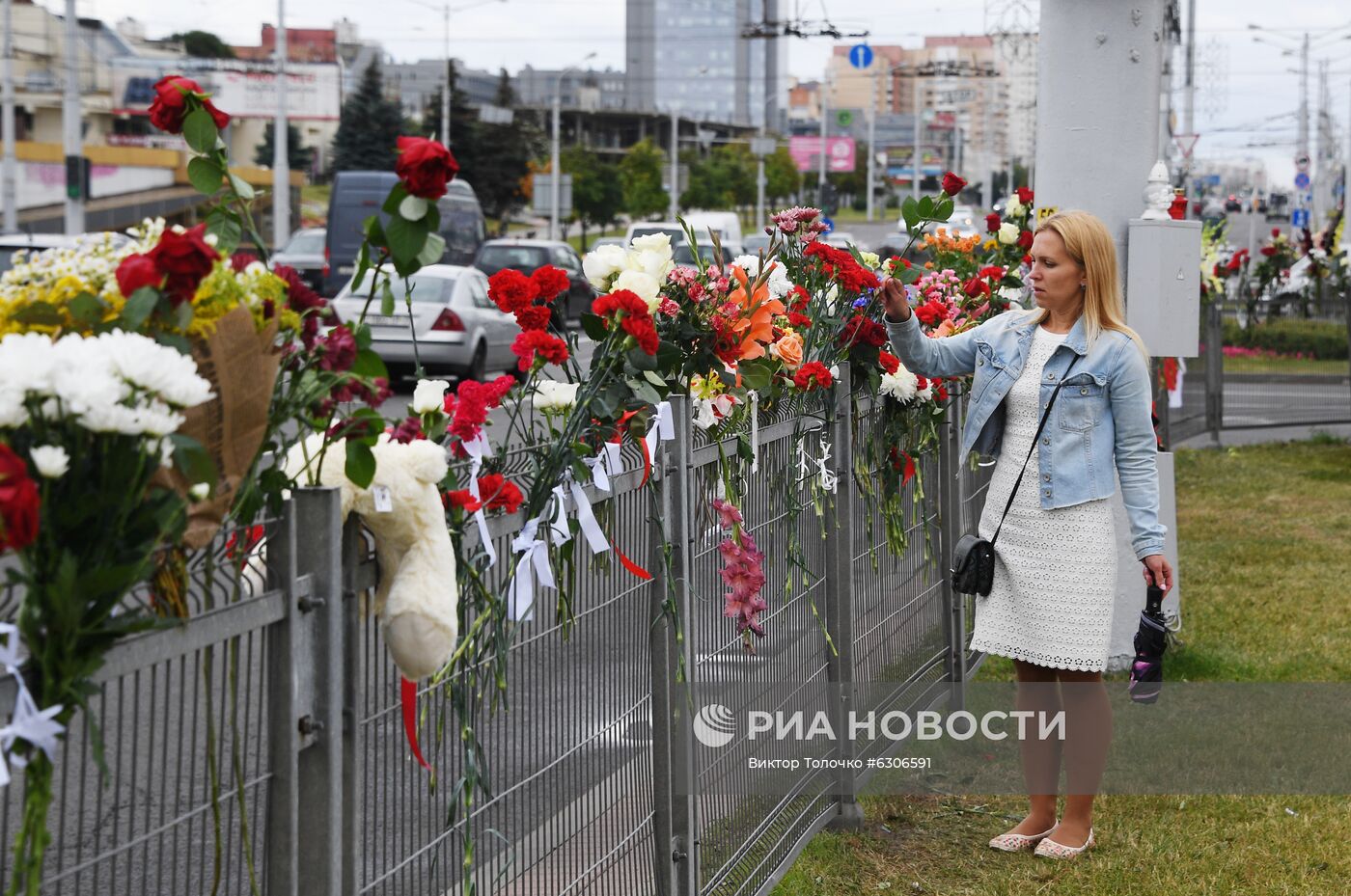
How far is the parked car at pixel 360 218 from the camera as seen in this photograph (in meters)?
30.2

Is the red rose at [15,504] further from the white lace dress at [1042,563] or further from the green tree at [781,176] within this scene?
the green tree at [781,176]

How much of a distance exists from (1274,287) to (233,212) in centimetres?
1741

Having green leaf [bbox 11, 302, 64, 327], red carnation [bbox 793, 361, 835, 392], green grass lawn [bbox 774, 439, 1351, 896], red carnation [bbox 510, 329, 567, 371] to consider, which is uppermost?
green leaf [bbox 11, 302, 64, 327]

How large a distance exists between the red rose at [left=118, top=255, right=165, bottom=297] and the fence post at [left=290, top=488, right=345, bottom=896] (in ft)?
1.62

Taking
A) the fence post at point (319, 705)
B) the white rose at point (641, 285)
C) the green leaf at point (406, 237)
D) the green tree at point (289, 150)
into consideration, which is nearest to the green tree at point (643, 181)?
the green tree at point (289, 150)

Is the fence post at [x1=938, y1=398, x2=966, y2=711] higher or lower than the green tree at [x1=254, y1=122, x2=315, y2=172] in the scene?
lower

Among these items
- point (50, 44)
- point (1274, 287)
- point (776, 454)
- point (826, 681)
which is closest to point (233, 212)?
point (776, 454)

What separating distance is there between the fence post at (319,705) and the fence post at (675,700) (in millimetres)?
1355

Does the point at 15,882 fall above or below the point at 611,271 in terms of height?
below

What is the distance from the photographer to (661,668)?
3.78 metres

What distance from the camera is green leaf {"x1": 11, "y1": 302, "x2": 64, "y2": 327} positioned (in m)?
2.04

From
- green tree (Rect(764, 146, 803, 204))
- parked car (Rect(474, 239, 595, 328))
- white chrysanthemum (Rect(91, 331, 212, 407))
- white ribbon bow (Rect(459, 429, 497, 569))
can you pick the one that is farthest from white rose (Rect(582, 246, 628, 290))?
green tree (Rect(764, 146, 803, 204))

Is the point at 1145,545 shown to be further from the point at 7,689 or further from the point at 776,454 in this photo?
the point at 7,689

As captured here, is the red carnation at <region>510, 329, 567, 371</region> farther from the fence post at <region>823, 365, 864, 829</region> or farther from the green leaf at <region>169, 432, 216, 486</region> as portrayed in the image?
the fence post at <region>823, 365, 864, 829</region>
